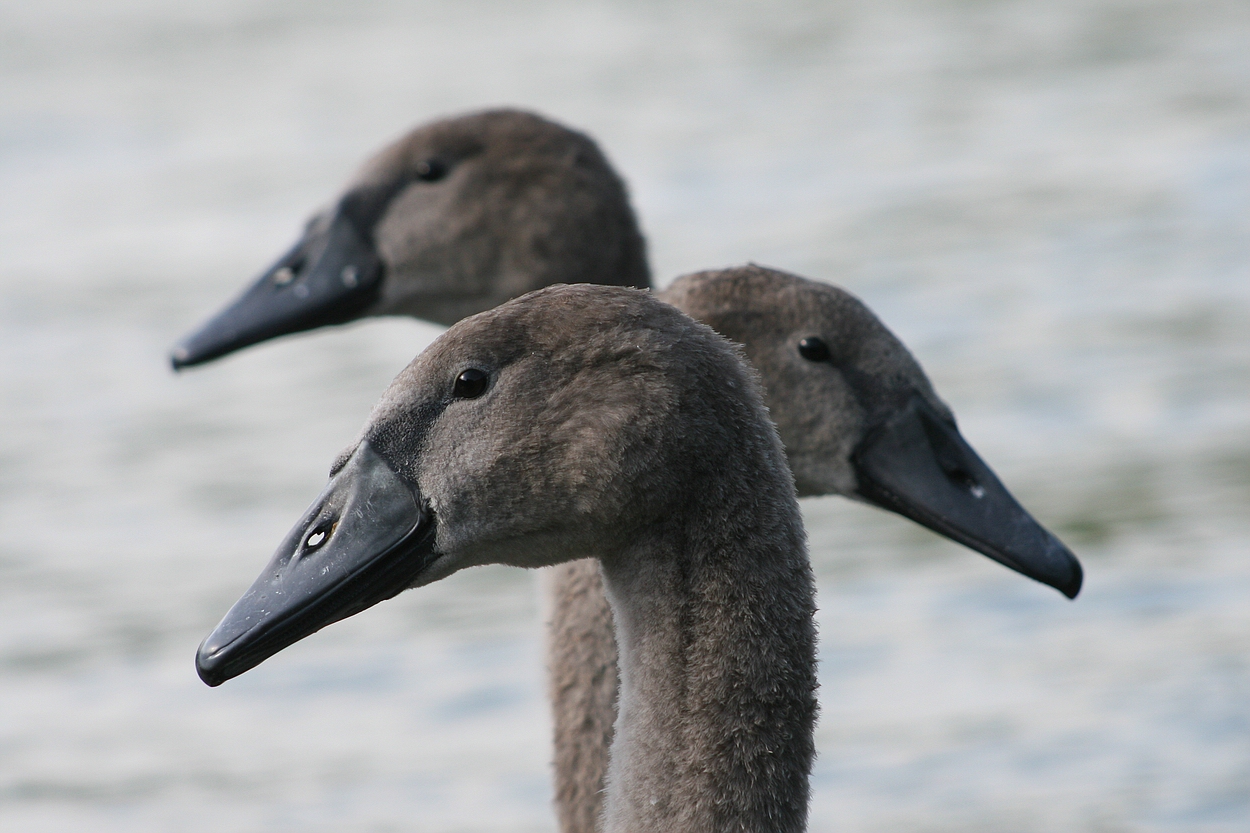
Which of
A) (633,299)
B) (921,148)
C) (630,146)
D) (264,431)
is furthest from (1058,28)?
(633,299)

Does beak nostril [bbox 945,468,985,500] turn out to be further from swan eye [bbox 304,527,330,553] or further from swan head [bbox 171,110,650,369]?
swan eye [bbox 304,527,330,553]

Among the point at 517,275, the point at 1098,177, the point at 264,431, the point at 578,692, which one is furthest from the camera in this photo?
the point at 1098,177

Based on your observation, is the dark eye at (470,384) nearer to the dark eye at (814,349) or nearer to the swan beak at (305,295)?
the dark eye at (814,349)

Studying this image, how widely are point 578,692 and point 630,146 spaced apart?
33.0 ft

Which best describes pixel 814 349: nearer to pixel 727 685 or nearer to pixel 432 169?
pixel 727 685

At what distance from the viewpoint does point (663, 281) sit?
12.1 m

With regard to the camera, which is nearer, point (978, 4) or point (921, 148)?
point (921, 148)

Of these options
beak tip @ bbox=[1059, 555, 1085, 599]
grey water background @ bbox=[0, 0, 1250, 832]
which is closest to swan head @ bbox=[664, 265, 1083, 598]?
beak tip @ bbox=[1059, 555, 1085, 599]

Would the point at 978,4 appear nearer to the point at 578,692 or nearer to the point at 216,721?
the point at 216,721

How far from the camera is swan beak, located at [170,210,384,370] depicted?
664 cm

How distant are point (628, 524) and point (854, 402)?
160cm

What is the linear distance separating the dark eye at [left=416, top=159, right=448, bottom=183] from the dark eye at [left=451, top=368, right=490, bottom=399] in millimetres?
3072

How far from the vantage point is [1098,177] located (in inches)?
542

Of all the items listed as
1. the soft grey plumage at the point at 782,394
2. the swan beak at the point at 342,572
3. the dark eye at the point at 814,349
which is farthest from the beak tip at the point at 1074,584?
the swan beak at the point at 342,572
